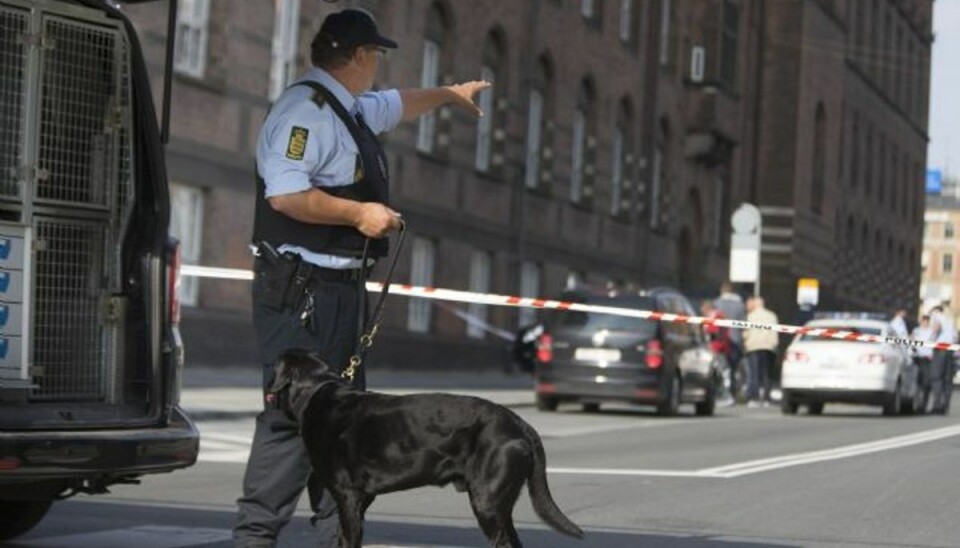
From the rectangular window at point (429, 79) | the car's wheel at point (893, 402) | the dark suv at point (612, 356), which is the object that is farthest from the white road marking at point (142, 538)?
the rectangular window at point (429, 79)

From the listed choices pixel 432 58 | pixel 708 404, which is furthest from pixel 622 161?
pixel 708 404

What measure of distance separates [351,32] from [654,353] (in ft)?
60.3

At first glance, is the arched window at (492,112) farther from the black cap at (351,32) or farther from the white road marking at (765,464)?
the black cap at (351,32)

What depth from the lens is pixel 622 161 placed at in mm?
50906

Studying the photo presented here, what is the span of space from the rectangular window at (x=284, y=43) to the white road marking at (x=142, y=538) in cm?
2280

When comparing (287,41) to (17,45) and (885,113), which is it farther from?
(885,113)

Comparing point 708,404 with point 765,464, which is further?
point 708,404

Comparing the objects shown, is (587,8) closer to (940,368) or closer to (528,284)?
(528,284)

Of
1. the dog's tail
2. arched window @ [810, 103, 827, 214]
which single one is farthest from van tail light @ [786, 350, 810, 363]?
arched window @ [810, 103, 827, 214]

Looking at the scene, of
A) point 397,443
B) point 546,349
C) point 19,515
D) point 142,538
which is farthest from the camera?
point 546,349

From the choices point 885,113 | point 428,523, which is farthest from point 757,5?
point 428,523

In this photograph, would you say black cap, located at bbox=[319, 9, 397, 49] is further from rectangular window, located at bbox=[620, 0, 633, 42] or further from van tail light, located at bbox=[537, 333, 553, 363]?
rectangular window, located at bbox=[620, 0, 633, 42]

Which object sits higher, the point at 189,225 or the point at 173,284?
the point at 189,225

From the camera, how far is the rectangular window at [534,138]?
146 ft
